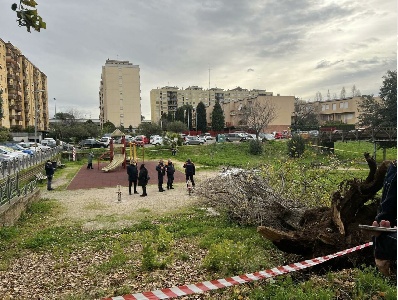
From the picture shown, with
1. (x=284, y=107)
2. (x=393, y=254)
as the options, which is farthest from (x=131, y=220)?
(x=284, y=107)

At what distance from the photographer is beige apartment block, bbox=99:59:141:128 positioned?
3642 inches

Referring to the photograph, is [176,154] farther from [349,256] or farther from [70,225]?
A: [349,256]

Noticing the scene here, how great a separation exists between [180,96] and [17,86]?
65525 millimetres

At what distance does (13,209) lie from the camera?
10078 mm

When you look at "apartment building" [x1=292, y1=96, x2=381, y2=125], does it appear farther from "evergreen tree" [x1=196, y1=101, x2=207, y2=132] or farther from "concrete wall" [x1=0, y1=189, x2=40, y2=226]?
"concrete wall" [x1=0, y1=189, x2=40, y2=226]

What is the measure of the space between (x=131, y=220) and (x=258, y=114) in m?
46.1

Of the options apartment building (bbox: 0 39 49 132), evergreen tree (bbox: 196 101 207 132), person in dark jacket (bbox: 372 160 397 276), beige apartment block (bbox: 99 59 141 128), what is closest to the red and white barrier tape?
person in dark jacket (bbox: 372 160 397 276)

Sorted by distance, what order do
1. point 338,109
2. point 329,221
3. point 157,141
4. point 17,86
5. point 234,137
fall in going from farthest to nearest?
point 338,109 < point 17,86 < point 234,137 < point 157,141 < point 329,221

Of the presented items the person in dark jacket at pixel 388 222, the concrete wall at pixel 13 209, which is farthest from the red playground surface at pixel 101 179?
the person in dark jacket at pixel 388 222

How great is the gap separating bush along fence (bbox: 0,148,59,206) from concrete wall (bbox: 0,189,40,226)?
204mm

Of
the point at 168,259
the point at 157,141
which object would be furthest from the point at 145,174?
the point at 157,141

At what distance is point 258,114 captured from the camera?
54125mm

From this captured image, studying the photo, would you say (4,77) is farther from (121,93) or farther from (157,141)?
(121,93)

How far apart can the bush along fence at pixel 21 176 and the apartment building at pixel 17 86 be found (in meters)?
33.3
